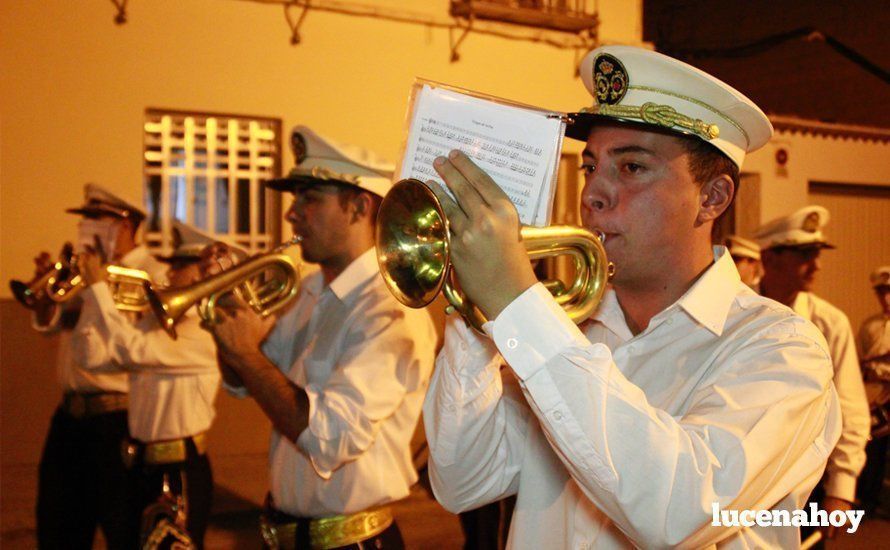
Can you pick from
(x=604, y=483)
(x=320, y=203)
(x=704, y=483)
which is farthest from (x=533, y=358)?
(x=320, y=203)

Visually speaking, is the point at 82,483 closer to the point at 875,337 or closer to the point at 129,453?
the point at 129,453

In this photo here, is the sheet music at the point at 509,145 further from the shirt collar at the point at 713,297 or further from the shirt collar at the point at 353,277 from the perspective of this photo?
the shirt collar at the point at 353,277

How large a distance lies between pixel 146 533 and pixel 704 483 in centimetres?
364

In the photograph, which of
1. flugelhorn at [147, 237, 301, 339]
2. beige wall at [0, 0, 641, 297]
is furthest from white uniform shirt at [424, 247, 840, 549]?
beige wall at [0, 0, 641, 297]

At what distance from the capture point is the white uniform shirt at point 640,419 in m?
1.42

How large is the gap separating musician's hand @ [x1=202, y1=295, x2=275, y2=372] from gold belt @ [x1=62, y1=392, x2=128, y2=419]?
7.00 ft

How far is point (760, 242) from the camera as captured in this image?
563cm

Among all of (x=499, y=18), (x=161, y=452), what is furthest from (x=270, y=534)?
(x=499, y=18)

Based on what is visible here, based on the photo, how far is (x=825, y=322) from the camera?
4.86 metres

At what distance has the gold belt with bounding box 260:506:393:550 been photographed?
118 inches

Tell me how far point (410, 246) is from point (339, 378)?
48.2 inches

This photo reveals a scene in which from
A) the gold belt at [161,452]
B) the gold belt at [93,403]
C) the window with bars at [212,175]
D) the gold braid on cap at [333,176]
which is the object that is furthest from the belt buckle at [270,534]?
the window with bars at [212,175]

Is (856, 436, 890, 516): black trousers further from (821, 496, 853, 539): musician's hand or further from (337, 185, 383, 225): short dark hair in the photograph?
(337, 185, 383, 225): short dark hair

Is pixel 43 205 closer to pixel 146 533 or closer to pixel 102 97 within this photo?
pixel 102 97
